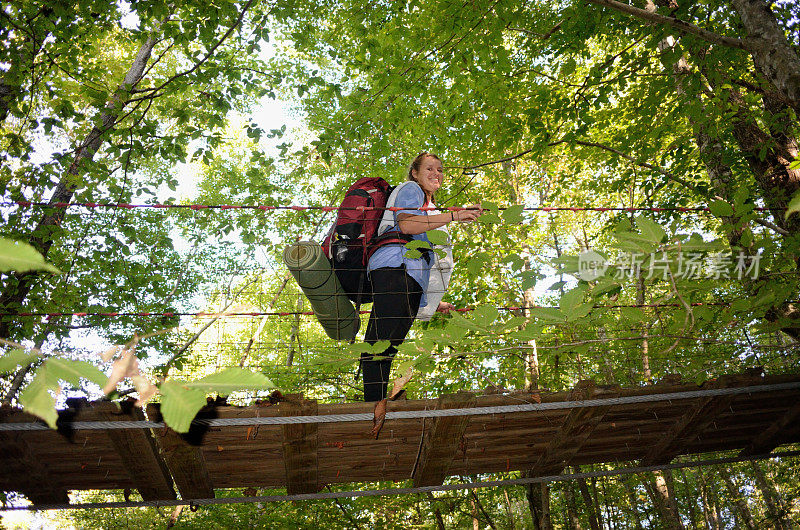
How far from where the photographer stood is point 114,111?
5.09m

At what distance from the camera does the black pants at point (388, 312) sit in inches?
113

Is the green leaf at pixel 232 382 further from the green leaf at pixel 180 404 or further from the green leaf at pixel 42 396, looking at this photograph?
the green leaf at pixel 42 396

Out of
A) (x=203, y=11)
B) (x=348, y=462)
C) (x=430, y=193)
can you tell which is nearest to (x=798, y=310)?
(x=430, y=193)

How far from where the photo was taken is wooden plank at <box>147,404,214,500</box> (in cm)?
245

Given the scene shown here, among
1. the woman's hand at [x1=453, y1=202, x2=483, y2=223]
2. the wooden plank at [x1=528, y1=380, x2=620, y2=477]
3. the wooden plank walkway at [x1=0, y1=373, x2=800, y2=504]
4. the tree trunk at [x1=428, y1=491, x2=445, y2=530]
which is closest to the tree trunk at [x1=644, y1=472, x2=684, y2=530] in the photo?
the tree trunk at [x1=428, y1=491, x2=445, y2=530]

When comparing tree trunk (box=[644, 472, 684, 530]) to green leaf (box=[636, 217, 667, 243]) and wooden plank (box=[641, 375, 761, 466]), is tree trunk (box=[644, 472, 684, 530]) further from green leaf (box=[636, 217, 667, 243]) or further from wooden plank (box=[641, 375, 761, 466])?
green leaf (box=[636, 217, 667, 243])

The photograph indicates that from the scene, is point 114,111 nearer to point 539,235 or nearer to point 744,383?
point 744,383

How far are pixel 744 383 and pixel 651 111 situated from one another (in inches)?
108

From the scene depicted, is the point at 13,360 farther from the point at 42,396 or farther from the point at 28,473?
the point at 28,473

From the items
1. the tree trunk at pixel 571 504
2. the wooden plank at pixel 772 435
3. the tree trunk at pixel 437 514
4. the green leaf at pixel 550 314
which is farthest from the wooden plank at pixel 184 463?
the tree trunk at pixel 571 504

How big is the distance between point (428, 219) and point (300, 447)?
1396 millimetres

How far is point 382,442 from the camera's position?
2.78 m

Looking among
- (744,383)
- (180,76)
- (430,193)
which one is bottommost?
(744,383)

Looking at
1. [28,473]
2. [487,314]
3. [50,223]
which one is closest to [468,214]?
[487,314]
